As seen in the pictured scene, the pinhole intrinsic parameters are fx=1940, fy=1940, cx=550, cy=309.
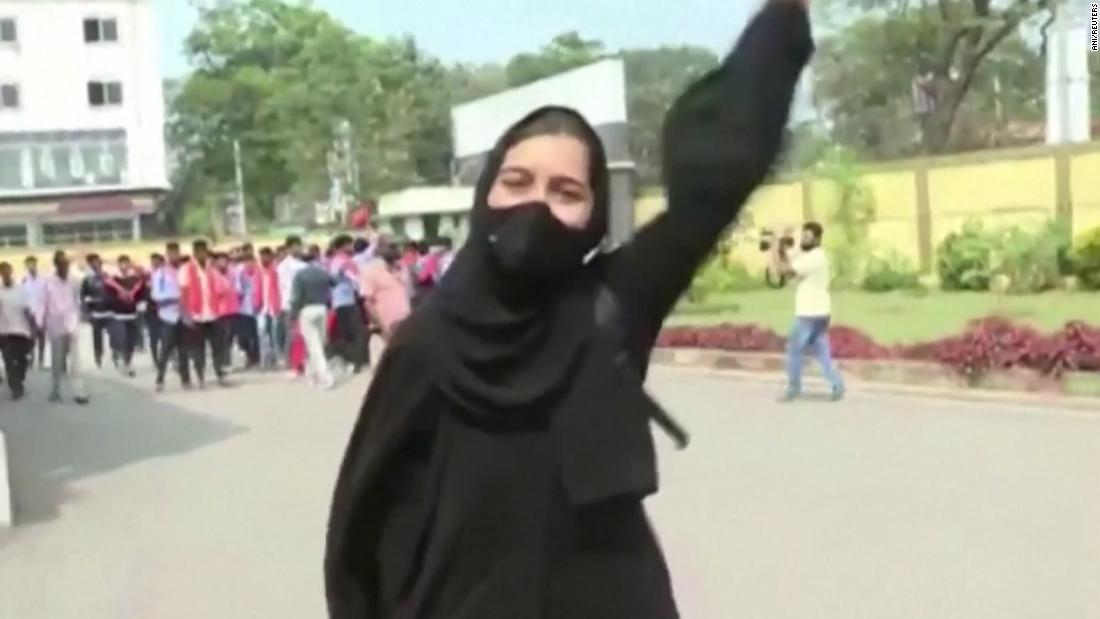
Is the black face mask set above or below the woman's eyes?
below

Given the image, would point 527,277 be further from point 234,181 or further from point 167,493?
point 234,181

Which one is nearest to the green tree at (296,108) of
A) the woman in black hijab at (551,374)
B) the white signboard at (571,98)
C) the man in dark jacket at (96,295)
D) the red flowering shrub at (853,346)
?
the white signboard at (571,98)

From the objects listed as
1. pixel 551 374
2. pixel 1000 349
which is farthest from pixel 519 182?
pixel 1000 349

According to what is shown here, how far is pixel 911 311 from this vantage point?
27000mm

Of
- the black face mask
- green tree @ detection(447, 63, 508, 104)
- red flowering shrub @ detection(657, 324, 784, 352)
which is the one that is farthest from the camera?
green tree @ detection(447, 63, 508, 104)

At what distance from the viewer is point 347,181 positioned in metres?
67.3

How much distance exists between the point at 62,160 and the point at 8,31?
5.15 meters

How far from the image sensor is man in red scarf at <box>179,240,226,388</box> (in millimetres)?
19953

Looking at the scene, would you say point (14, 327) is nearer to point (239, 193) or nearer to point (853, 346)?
point (853, 346)

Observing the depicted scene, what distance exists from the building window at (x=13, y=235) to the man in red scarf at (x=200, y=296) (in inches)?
2179

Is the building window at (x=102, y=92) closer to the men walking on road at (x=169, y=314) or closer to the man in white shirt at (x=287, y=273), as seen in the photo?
the man in white shirt at (x=287, y=273)

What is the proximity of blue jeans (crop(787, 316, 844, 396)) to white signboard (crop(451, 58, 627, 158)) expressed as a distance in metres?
14.1

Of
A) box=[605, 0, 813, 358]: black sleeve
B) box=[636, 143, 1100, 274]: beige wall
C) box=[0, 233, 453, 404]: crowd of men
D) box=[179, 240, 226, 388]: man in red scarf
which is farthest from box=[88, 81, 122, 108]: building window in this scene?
box=[605, 0, 813, 358]: black sleeve

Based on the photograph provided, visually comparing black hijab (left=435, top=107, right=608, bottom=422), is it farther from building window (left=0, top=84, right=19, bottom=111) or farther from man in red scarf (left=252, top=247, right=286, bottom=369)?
building window (left=0, top=84, right=19, bottom=111)
